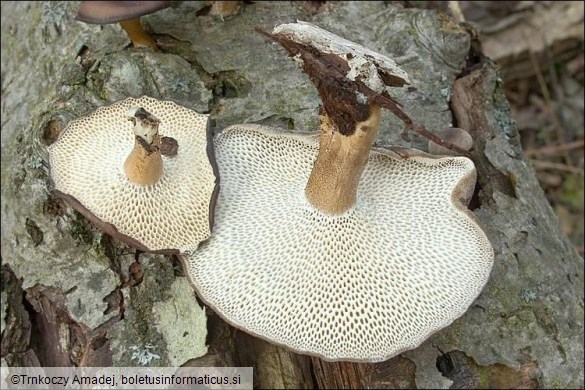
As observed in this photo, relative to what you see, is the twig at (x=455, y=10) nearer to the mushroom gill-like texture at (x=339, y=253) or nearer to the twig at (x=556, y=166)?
the mushroom gill-like texture at (x=339, y=253)

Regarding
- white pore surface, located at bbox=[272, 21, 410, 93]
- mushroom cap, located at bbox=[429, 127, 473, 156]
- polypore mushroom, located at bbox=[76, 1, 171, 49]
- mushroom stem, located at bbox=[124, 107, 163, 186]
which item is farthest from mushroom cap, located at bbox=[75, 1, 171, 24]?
mushroom cap, located at bbox=[429, 127, 473, 156]

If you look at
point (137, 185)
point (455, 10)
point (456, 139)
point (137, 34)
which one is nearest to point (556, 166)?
point (455, 10)

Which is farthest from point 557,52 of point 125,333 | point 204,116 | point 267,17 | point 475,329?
point 125,333

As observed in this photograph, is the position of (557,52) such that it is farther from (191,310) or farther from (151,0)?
(191,310)

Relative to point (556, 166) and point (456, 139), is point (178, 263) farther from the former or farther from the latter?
point (556, 166)

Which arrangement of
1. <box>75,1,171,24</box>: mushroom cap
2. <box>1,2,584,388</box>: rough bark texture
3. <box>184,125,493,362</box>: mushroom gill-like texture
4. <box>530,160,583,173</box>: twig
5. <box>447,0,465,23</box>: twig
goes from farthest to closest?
<box>530,160,583,173</box>: twig < <box>447,0,465,23</box>: twig < <box>75,1,171,24</box>: mushroom cap < <box>1,2,584,388</box>: rough bark texture < <box>184,125,493,362</box>: mushroom gill-like texture

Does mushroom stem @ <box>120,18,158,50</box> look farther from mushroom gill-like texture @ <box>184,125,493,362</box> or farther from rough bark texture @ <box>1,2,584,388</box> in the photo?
mushroom gill-like texture @ <box>184,125,493,362</box>
